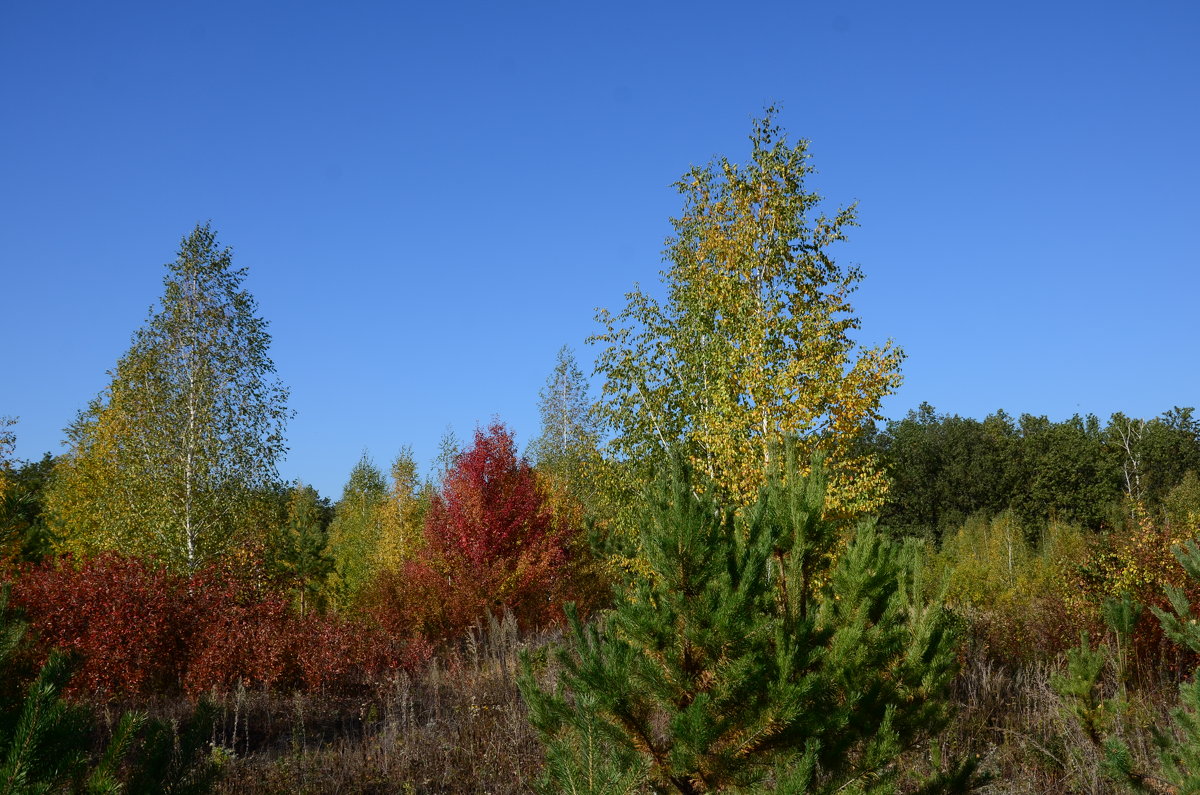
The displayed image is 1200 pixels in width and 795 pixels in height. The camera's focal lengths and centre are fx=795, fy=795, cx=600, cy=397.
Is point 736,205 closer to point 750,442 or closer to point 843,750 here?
point 750,442

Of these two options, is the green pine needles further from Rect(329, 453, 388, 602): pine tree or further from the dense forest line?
Rect(329, 453, 388, 602): pine tree

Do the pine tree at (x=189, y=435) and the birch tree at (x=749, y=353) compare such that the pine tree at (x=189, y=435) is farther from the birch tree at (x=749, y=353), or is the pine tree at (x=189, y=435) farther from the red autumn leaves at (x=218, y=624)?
the birch tree at (x=749, y=353)

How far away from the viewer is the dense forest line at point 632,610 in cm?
385

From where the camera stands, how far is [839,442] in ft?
35.8

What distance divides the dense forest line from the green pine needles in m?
0.02

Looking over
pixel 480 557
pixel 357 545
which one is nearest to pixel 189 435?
pixel 480 557

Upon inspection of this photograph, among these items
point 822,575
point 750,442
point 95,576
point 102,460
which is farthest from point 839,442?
point 102,460

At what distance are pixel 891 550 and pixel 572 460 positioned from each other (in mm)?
23968

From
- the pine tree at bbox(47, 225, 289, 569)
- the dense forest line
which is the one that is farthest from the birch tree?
the pine tree at bbox(47, 225, 289, 569)

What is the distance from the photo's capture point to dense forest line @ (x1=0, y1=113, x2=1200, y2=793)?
12.6ft

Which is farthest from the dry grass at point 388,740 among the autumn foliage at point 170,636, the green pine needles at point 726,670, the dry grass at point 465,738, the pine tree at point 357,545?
the pine tree at point 357,545

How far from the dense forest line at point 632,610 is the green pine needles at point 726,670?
2cm

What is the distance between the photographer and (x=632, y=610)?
3914mm

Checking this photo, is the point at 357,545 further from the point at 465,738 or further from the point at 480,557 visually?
the point at 465,738
